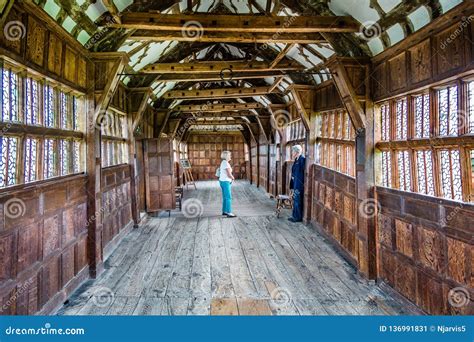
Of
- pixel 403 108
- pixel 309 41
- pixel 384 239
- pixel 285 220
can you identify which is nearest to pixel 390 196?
pixel 384 239

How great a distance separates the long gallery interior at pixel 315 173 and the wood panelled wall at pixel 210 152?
1113 centimetres

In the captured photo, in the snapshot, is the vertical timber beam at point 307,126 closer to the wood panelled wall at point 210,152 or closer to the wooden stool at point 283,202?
the wooden stool at point 283,202

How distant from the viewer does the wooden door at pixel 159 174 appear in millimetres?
7473

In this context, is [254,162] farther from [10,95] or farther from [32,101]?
[10,95]

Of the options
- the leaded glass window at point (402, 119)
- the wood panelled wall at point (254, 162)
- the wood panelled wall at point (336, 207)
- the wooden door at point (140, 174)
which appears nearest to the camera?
the leaded glass window at point (402, 119)

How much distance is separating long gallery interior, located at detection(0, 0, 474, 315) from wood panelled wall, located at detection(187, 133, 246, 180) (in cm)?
1113

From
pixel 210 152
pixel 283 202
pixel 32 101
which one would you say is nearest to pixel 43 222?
pixel 32 101

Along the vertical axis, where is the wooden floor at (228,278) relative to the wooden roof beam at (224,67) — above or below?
below

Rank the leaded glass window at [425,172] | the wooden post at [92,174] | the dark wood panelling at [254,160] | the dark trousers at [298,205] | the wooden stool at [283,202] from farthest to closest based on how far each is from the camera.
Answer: the dark wood panelling at [254,160]
the wooden stool at [283,202]
the dark trousers at [298,205]
the wooden post at [92,174]
the leaded glass window at [425,172]

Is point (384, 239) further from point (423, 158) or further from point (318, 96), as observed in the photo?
point (318, 96)

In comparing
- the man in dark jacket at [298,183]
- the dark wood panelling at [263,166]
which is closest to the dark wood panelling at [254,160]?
the dark wood panelling at [263,166]

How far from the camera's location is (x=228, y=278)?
155 inches

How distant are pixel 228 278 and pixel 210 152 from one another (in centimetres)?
1396

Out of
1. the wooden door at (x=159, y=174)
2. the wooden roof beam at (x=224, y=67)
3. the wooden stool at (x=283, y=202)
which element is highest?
the wooden roof beam at (x=224, y=67)
